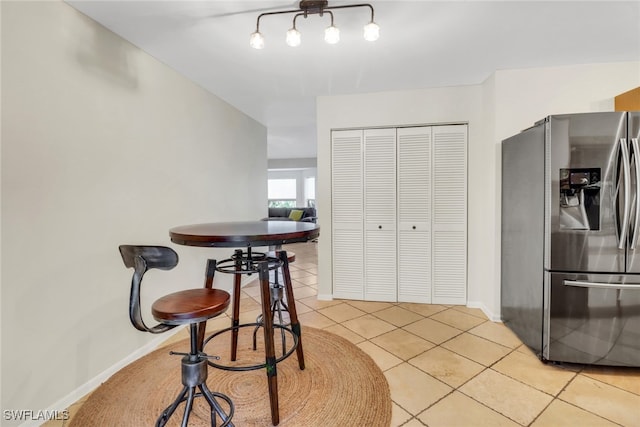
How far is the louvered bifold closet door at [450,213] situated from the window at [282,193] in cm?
745

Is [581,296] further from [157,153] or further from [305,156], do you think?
[305,156]

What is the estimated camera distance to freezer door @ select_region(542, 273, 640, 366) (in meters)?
1.95

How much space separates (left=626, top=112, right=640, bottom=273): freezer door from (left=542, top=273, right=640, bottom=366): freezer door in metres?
0.12

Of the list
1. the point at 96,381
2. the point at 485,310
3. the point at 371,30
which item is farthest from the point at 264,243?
the point at 485,310

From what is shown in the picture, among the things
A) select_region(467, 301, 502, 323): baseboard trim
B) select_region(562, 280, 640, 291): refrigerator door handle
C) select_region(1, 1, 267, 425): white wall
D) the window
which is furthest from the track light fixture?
the window

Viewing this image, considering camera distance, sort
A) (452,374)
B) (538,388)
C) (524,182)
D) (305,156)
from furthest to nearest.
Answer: (305,156)
(524,182)
(452,374)
(538,388)

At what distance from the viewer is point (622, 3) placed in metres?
1.76

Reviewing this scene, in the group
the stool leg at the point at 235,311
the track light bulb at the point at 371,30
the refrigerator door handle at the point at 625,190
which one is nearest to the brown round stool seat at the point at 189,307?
the stool leg at the point at 235,311

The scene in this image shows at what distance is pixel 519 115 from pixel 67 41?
338cm

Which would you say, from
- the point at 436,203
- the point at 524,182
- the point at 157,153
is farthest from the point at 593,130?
the point at 157,153

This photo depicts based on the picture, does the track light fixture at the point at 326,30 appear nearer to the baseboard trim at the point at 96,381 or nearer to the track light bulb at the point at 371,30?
the track light bulb at the point at 371,30

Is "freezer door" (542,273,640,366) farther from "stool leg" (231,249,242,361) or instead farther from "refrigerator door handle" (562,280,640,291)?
"stool leg" (231,249,242,361)

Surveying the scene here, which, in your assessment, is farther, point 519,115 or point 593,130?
point 519,115

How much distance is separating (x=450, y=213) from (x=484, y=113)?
3.41ft
